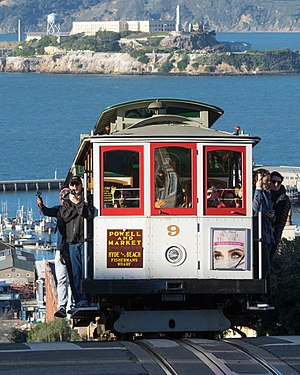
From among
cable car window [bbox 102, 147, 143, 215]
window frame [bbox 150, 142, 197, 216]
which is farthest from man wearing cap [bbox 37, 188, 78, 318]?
window frame [bbox 150, 142, 197, 216]

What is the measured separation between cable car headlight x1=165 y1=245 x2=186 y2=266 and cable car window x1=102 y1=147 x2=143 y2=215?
1.97 ft

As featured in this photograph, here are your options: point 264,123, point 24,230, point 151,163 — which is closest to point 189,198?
point 151,163

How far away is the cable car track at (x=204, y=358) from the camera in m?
11.7

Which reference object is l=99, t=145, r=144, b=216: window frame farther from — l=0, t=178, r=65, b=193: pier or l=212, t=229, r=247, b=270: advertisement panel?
l=0, t=178, r=65, b=193: pier

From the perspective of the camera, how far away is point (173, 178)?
15.0 m

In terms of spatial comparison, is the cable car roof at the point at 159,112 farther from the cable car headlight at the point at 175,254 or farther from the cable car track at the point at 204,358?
the cable car track at the point at 204,358

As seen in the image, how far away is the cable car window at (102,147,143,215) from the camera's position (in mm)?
15039

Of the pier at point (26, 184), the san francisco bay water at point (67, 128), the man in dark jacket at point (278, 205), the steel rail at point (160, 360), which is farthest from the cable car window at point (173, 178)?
the pier at point (26, 184)

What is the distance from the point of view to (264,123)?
142 metres

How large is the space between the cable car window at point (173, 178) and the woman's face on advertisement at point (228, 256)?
511mm

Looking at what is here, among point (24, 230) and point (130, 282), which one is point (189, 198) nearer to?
point (130, 282)

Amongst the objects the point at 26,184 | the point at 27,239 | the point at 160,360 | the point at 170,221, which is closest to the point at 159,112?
the point at 170,221

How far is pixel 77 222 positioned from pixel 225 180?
1607 mm

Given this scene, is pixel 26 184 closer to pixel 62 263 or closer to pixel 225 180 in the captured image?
pixel 62 263
